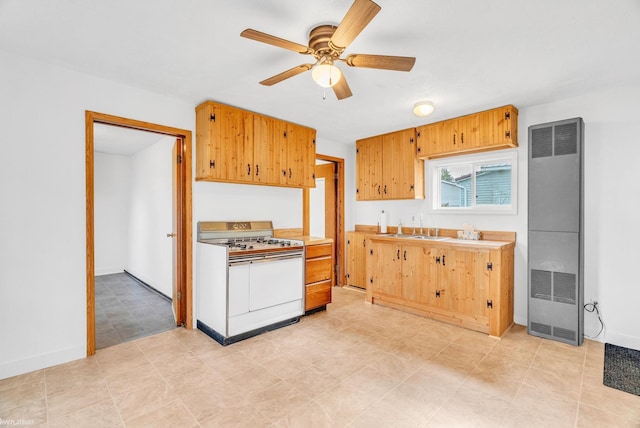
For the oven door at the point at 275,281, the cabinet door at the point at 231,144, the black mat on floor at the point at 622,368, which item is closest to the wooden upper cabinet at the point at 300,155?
the cabinet door at the point at 231,144

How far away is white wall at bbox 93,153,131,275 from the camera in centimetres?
605

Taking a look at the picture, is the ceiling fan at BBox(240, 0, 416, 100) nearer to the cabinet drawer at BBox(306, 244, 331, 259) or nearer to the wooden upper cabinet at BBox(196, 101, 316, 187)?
the wooden upper cabinet at BBox(196, 101, 316, 187)

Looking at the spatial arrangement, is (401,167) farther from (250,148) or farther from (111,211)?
(111,211)

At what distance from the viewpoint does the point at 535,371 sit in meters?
2.48

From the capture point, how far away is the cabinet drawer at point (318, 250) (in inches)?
147

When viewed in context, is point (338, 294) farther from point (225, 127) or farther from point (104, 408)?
point (104, 408)

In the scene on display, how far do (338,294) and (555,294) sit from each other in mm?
2779

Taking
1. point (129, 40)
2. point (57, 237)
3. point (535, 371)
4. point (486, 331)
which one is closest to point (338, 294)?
point (486, 331)

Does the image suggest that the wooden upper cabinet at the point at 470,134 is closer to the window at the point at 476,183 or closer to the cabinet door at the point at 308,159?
the window at the point at 476,183

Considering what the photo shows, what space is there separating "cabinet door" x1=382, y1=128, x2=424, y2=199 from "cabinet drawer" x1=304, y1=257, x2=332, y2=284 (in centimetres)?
147

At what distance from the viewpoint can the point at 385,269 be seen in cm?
417

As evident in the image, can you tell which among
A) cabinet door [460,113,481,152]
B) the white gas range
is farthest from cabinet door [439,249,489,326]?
the white gas range

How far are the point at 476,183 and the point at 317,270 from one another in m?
2.42

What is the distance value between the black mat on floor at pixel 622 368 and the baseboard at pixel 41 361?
14.2 feet
